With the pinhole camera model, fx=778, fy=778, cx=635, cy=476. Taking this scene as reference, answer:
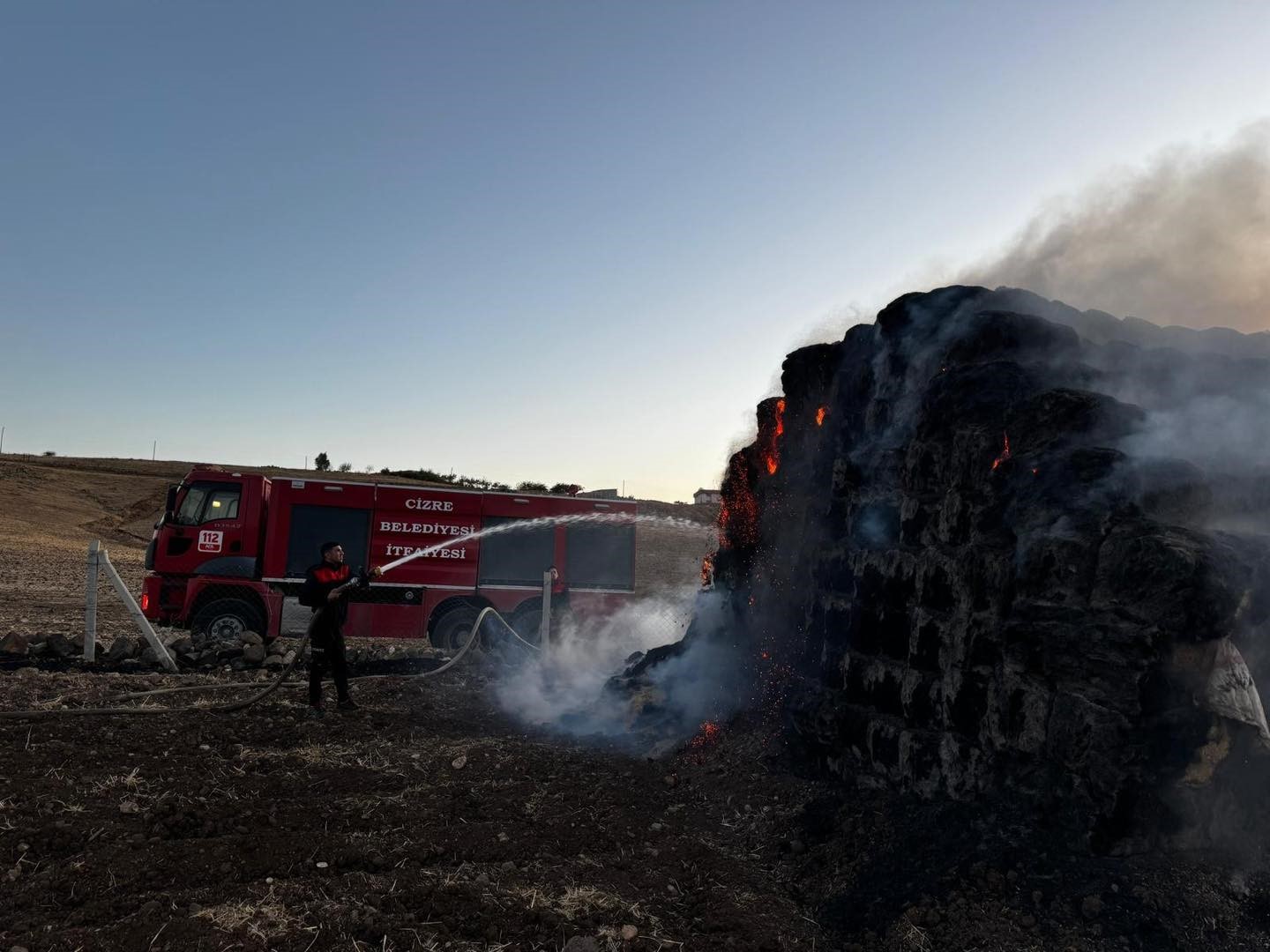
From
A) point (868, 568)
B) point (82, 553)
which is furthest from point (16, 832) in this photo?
point (82, 553)

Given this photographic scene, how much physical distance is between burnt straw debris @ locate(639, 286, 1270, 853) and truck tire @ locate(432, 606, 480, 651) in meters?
7.58

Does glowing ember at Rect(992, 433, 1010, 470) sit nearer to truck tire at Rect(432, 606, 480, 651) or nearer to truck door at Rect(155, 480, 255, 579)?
truck tire at Rect(432, 606, 480, 651)

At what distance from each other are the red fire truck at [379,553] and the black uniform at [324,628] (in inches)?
196

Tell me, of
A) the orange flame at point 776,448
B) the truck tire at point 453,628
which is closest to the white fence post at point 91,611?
the truck tire at point 453,628

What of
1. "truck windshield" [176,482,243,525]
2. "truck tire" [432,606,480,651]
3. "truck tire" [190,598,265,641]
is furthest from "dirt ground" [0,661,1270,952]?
"truck tire" [432,606,480,651]

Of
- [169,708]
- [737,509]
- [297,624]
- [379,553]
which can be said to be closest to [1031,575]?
[737,509]

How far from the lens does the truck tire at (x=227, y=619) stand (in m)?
13.3

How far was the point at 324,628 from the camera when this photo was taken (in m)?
9.30

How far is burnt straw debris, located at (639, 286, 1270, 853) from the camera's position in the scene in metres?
4.68

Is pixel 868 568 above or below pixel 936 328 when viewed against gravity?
below

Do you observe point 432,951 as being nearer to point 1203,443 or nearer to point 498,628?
point 1203,443

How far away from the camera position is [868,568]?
695cm

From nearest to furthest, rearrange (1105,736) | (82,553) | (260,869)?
(1105,736) → (260,869) → (82,553)

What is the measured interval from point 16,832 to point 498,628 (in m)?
9.89
